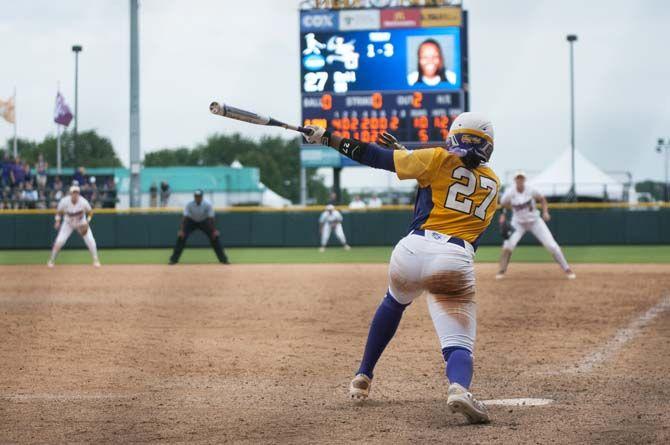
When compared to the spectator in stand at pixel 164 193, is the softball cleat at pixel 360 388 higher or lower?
lower

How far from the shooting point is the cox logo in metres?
27.8

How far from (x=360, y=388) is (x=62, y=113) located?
86.0 feet

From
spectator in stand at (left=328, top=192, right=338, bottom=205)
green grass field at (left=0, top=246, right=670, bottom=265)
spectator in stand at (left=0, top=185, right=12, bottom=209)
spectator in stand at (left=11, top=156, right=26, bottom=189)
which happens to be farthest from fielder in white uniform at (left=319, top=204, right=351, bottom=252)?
spectator in stand at (left=0, top=185, right=12, bottom=209)

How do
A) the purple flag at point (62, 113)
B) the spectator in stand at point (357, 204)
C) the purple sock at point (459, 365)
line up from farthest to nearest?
the spectator in stand at point (357, 204) → the purple flag at point (62, 113) → the purple sock at point (459, 365)

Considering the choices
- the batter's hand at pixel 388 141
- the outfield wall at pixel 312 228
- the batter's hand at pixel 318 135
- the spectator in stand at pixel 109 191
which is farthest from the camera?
the spectator in stand at pixel 109 191

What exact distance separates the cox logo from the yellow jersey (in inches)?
885

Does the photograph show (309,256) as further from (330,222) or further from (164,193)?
(164,193)

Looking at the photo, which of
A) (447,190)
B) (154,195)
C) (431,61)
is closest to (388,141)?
(447,190)

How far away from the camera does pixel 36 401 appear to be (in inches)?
248

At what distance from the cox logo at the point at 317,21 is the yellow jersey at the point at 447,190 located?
885 inches

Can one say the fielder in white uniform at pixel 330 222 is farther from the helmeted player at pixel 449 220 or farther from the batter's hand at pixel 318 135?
the helmeted player at pixel 449 220

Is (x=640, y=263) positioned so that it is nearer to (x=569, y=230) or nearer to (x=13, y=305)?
(x=569, y=230)

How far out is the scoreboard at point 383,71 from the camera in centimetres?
2750

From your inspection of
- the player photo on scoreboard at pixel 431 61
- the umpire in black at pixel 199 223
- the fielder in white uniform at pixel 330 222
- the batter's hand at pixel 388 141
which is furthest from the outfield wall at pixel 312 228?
the batter's hand at pixel 388 141
